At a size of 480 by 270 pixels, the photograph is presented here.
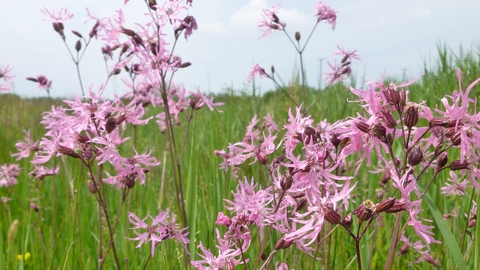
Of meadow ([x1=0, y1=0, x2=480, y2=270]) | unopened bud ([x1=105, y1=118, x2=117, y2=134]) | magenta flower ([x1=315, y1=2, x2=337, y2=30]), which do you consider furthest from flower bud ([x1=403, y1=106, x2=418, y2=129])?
magenta flower ([x1=315, y1=2, x2=337, y2=30])

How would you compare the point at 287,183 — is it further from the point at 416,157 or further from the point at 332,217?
the point at 416,157

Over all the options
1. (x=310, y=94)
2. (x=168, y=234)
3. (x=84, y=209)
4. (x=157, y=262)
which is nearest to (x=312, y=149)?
(x=168, y=234)

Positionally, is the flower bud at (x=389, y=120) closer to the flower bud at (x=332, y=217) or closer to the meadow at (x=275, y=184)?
the meadow at (x=275, y=184)

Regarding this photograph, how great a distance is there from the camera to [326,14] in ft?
8.36

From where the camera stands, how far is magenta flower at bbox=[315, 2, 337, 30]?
2545 millimetres

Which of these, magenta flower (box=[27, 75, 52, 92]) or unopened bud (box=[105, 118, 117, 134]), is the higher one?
magenta flower (box=[27, 75, 52, 92])

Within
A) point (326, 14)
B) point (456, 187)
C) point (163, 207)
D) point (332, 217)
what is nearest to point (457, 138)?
point (332, 217)

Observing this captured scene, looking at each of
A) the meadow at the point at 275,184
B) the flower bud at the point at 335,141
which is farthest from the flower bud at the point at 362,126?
the flower bud at the point at 335,141

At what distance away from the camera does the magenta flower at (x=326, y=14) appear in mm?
2545

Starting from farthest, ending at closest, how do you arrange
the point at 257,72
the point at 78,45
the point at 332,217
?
the point at 257,72, the point at 78,45, the point at 332,217

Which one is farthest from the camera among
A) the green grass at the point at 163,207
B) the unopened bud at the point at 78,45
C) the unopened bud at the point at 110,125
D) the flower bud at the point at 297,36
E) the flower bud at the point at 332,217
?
the flower bud at the point at 297,36

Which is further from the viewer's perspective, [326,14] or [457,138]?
[326,14]

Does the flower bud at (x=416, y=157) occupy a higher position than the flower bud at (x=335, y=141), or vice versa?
the flower bud at (x=335, y=141)

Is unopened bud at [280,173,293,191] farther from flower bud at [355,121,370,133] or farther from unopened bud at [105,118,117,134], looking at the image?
unopened bud at [105,118,117,134]
